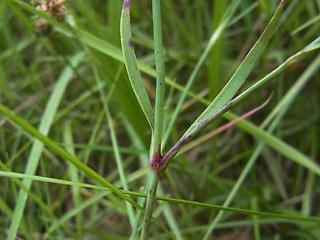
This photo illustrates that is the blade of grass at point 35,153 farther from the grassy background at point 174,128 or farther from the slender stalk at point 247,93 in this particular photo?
the slender stalk at point 247,93

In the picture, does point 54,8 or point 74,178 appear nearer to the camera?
point 54,8

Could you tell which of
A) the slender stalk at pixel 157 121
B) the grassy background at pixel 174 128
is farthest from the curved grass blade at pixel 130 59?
the grassy background at pixel 174 128

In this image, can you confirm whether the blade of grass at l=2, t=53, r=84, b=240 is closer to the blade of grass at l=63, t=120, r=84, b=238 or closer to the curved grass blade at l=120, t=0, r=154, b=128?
the blade of grass at l=63, t=120, r=84, b=238

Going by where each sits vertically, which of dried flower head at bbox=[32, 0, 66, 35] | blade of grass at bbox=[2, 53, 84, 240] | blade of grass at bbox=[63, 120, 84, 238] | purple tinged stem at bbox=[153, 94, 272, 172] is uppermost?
dried flower head at bbox=[32, 0, 66, 35]

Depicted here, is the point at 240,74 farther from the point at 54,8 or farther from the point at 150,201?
the point at 54,8

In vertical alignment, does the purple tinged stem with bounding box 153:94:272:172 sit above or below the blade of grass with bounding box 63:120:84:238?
above

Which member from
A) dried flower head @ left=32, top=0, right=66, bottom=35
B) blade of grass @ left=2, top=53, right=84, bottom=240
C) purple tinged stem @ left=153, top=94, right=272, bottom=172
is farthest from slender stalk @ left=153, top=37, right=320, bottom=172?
dried flower head @ left=32, top=0, right=66, bottom=35

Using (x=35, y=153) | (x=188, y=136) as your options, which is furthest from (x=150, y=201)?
(x=35, y=153)

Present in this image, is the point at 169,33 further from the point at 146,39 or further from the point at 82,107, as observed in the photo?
the point at 82,107

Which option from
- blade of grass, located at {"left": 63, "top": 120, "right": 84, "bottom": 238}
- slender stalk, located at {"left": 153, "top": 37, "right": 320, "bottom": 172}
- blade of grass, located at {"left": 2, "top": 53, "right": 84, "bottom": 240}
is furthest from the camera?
blade of grass, located at {"left": 63, "top": 120, "right": 84, "bottom": 238}
